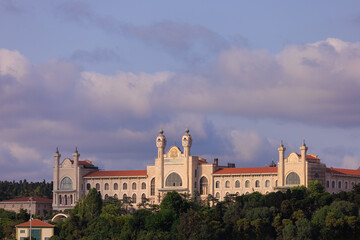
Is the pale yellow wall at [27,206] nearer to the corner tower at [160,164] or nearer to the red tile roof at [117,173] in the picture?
the red tile roof at [117,173]

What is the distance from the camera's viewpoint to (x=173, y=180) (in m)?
151

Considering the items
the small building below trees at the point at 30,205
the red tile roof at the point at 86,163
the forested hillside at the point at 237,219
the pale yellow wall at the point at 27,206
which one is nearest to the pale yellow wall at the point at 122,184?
the red tile roof at the point at 86,163

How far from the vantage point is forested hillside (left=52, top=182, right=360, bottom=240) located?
114 m

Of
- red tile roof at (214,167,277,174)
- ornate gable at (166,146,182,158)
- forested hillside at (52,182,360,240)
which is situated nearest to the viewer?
forested hillside at (52,182,360,240)

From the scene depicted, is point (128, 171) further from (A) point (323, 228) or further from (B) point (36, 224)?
(A) point (323, 228)

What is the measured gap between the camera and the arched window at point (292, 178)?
139m

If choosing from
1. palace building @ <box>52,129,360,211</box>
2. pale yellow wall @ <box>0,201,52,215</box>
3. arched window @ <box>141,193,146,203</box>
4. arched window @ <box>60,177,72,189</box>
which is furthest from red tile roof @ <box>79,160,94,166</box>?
arched window @ <box>141,193,146,203</box>

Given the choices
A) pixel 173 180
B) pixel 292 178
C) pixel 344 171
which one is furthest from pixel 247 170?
pixel 344 171

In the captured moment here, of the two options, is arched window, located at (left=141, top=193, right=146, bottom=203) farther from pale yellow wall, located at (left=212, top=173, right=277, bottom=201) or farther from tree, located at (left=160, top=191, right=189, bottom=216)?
tree, located at (left=160, top=191, right=189, bottom=216)

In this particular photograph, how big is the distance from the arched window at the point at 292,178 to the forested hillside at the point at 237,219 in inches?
204

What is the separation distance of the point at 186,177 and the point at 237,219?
29.0 metres

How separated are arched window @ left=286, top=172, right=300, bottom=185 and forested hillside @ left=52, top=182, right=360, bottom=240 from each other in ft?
17.0

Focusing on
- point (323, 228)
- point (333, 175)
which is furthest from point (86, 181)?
point (323, 228)

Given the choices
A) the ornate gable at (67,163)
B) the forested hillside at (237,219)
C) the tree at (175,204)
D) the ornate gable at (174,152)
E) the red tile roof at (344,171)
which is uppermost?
the ornate gable at (174,152)
